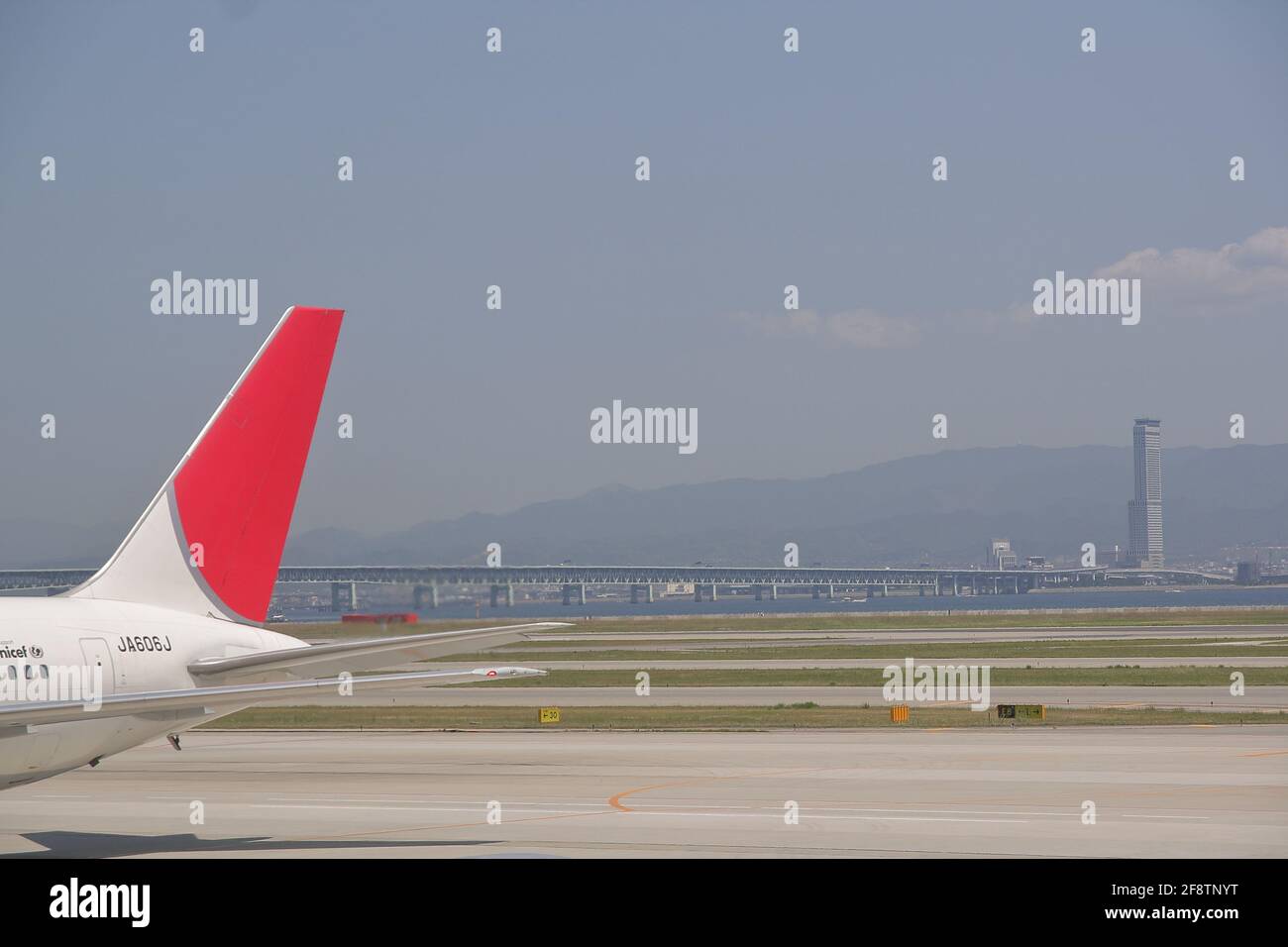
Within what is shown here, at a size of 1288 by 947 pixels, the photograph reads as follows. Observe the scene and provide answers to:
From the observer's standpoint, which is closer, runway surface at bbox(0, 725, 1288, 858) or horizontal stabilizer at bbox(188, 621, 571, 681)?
horizontal stabilizer at bbox(188, 621, 571, 681)

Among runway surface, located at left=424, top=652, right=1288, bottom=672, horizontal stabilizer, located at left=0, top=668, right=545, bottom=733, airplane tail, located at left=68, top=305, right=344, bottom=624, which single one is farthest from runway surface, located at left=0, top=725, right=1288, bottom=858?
runway surface, located at left=424, top=652, right=1288, bottom=672

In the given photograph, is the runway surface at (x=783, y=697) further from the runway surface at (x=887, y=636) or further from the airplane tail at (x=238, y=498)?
the runway surface at (x=887, y=636)

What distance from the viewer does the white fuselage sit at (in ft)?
71.6

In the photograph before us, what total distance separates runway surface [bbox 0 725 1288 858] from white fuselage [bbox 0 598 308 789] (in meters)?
3.01

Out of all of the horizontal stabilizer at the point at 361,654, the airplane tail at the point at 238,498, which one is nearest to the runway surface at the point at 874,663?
the airplane tail at the point at 238,498

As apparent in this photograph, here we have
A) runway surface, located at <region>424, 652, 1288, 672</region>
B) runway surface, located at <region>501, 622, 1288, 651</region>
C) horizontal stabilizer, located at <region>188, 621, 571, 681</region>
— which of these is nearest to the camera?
horizontal stabilizer, located at <region>188, 621, 571, 681</region>

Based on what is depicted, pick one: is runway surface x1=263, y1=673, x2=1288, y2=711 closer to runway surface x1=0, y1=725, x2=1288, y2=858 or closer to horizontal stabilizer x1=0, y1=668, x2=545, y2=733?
runway surface x1=0, y1=725, x2=1288, y2=858

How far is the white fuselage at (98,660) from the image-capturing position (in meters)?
21.8

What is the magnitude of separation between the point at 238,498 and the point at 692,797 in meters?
12.9

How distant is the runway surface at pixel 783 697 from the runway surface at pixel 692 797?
37.0 feet

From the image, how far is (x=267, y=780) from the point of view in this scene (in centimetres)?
3741
